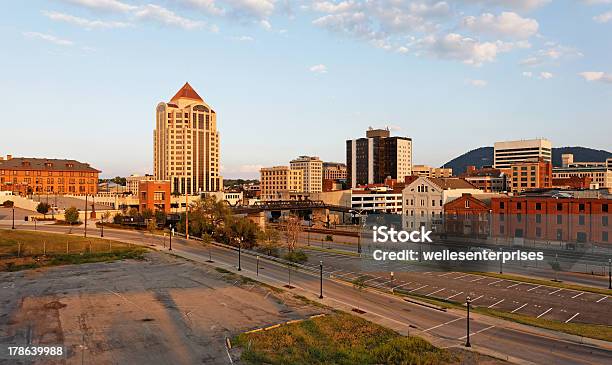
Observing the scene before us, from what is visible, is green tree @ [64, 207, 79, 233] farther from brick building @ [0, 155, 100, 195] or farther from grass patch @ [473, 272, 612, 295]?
grass patch @ [473, 272, 612, 295]

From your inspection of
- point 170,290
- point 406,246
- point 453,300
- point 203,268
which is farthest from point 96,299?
point 406,246

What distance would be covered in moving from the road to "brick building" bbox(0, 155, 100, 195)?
12483 centimetres

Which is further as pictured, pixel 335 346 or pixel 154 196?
pixel 154 196

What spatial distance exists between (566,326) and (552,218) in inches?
2005

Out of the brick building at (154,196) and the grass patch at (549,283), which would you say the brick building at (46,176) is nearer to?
the brick building at (154,196)

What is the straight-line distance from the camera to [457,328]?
34688mm

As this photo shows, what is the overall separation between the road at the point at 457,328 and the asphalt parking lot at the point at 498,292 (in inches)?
217

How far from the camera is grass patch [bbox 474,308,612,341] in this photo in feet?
107

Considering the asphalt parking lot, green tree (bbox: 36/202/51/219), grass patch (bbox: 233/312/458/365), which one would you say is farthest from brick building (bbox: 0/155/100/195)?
grass patch (bbox: 233/312/458/365)

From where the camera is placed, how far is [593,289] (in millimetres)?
49219

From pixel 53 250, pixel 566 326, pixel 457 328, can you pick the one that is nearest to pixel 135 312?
pixel 457 328

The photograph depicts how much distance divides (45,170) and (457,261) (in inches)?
5490

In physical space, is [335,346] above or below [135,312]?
below

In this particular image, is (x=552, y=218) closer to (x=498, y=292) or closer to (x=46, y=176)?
(x=498, y=292)
